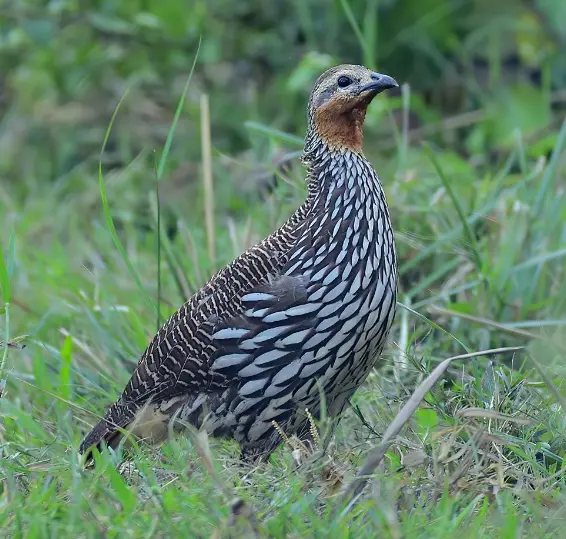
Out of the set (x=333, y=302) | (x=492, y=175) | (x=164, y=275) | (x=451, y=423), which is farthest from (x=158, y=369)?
(x=492, y=175)

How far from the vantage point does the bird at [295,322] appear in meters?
3.44

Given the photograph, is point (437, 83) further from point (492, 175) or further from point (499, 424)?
point (499, 424)

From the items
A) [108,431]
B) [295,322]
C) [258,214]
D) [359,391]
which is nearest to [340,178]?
[295,322]

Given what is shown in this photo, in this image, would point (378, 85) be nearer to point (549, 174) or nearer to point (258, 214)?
point (549, 174)

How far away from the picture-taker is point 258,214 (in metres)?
5.36

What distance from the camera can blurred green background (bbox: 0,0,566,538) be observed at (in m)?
3.16

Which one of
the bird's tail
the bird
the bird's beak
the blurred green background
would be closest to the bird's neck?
the bird

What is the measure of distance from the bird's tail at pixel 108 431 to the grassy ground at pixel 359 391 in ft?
0.24

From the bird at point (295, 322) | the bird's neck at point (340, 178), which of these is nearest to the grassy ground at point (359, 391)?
the bird at point (295, 322)

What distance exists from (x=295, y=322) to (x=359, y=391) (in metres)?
0.70

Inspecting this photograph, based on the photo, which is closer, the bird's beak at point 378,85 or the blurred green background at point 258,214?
the blurred green background at point 258,214


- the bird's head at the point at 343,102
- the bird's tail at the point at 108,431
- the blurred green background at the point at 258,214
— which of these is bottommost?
the bird's tail at the point at 108,431

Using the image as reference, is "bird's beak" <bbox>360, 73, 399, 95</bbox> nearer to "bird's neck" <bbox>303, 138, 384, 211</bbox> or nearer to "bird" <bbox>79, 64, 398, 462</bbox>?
"bird" <bbox>79, 64, 398, 462</bbox>

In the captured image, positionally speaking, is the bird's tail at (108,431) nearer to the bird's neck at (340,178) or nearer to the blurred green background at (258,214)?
the blurred green background at (258,214)
